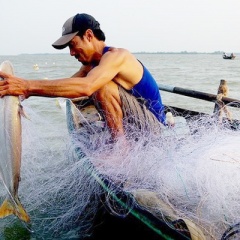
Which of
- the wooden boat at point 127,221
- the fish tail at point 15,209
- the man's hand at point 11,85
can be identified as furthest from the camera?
the fish tail at point 15,209

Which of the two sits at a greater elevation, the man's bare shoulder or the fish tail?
the man's bare shoulder

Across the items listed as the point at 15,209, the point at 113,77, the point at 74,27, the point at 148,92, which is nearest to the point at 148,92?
the point at 148,92

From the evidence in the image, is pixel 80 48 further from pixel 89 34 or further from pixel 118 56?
pixel 118 56

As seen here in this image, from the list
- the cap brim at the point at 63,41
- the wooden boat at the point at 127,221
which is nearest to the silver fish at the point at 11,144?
the wooden boat at the point at 127,221

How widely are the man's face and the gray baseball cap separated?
67 mm

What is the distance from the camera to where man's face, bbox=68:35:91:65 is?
4451 mm

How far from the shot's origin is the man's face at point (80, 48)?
14.6 feet

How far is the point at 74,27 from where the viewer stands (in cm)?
442

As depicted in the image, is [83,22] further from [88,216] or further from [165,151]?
[88,216]

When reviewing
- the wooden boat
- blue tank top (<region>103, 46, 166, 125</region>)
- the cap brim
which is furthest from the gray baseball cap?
the wooden boat

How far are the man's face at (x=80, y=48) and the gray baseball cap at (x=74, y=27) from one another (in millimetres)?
67

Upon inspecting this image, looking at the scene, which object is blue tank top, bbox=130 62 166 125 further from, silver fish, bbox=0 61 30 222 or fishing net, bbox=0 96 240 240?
silver fish, bbox=0 61 30 222

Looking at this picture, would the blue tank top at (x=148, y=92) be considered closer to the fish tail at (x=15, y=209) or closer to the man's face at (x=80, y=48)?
the man's face at (x=80, y=48)

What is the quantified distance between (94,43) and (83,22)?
0.30m
